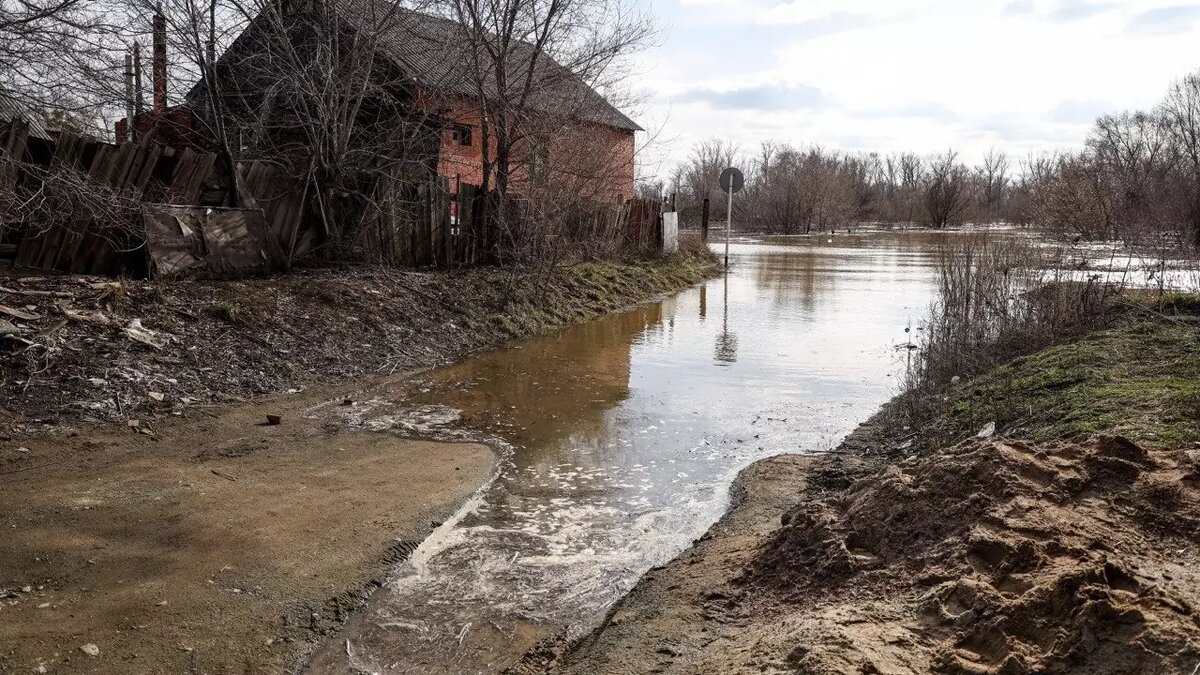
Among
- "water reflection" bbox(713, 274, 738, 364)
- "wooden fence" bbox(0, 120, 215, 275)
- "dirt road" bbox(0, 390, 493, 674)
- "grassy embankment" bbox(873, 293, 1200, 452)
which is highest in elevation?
"wooden fence" bbox(0, 120, 215, 275)

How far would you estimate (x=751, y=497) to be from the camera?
5.84 m

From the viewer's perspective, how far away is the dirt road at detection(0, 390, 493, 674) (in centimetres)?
382

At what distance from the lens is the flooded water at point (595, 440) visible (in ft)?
14.0

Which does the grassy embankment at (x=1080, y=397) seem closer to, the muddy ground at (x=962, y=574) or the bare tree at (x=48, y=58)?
the muddy ground at (x=962, y=574)

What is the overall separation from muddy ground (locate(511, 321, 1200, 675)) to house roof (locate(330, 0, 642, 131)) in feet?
37.5

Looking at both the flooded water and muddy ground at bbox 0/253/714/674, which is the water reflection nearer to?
the flooded water

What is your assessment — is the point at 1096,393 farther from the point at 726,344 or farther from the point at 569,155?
the point at 569,155

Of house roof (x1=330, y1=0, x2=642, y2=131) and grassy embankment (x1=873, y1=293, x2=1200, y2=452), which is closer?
grassy embankment (x1=873, y1=293, x2=1200, y2=452)

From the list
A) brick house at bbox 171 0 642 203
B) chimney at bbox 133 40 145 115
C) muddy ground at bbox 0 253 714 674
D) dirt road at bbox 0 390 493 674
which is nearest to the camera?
dirt road at bbox 0 390 493 674

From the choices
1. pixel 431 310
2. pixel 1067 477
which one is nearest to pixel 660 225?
pixel 431 310

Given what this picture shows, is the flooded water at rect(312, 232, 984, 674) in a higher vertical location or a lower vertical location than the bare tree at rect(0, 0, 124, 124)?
lower

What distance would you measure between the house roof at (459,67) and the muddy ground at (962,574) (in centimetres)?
1142

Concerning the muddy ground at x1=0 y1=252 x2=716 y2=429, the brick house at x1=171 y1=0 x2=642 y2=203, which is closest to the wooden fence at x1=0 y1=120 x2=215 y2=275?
the muddy ground at x1=0 y1=252 x2=716 y2=429

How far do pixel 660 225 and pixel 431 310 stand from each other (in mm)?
12296
